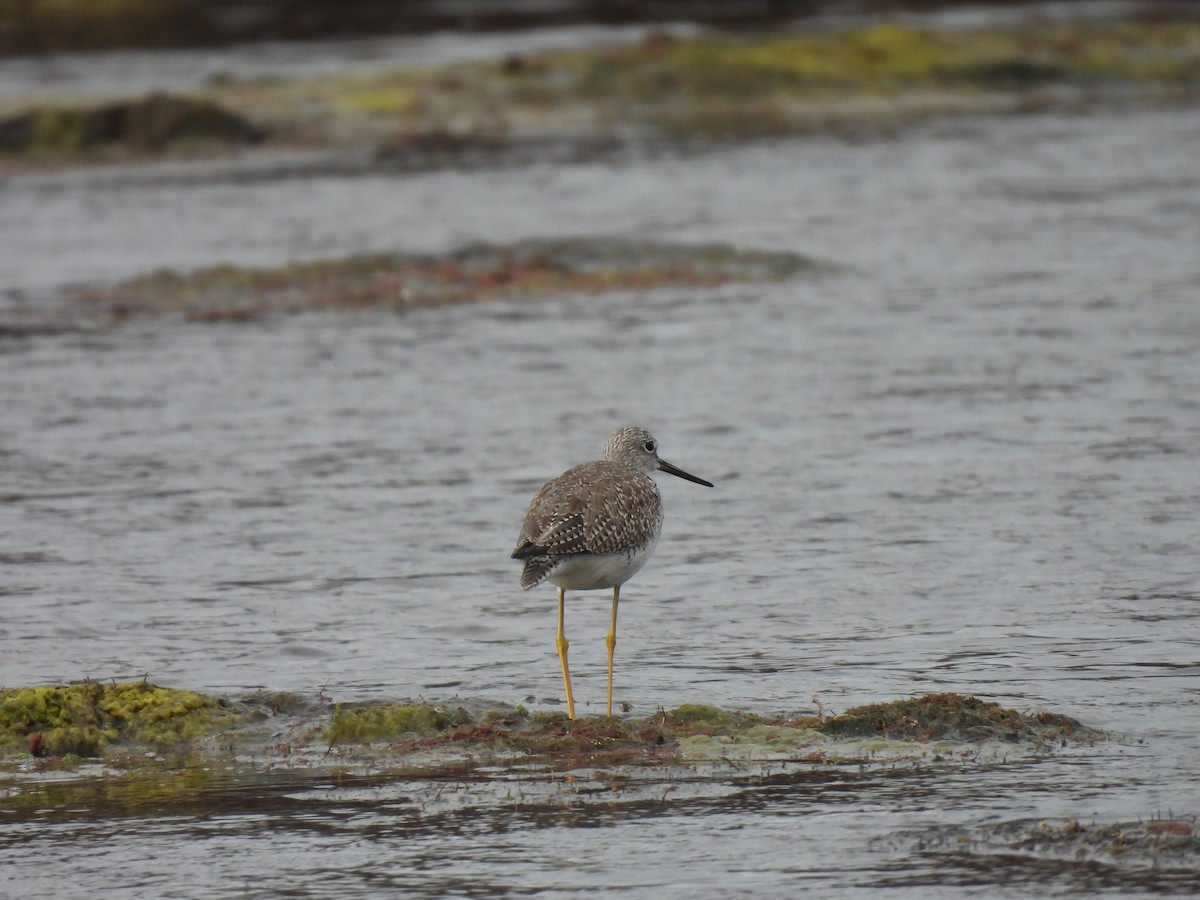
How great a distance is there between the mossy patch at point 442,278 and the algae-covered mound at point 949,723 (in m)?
14.3


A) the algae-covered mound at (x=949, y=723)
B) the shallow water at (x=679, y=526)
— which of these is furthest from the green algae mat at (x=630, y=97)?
the algae-covered mound at (x=949, y=723)

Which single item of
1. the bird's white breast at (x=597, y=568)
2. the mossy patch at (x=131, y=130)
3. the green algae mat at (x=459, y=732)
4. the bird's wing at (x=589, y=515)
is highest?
the mossy patch at (x=131, y=130)

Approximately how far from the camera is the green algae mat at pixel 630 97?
3678cm

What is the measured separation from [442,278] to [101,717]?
48.0ft

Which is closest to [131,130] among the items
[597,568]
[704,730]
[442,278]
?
[442,278]

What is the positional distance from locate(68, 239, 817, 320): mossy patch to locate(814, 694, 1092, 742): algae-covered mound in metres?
14.3

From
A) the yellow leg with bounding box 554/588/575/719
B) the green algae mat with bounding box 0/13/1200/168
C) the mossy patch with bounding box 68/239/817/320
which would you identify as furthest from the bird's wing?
the green algae mat with bounding box 0/13/1200/168

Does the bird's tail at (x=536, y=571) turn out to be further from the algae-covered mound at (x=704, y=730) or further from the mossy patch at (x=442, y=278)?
the mossy patch at (x=442, y=278)

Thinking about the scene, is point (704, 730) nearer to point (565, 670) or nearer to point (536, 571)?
point (565, 670)

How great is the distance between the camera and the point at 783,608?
12062mm

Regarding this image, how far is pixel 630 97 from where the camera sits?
125 feet

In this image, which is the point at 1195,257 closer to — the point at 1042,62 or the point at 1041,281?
the point at 1041,281

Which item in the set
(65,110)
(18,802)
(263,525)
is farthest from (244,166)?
(18,802)

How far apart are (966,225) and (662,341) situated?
719cm
